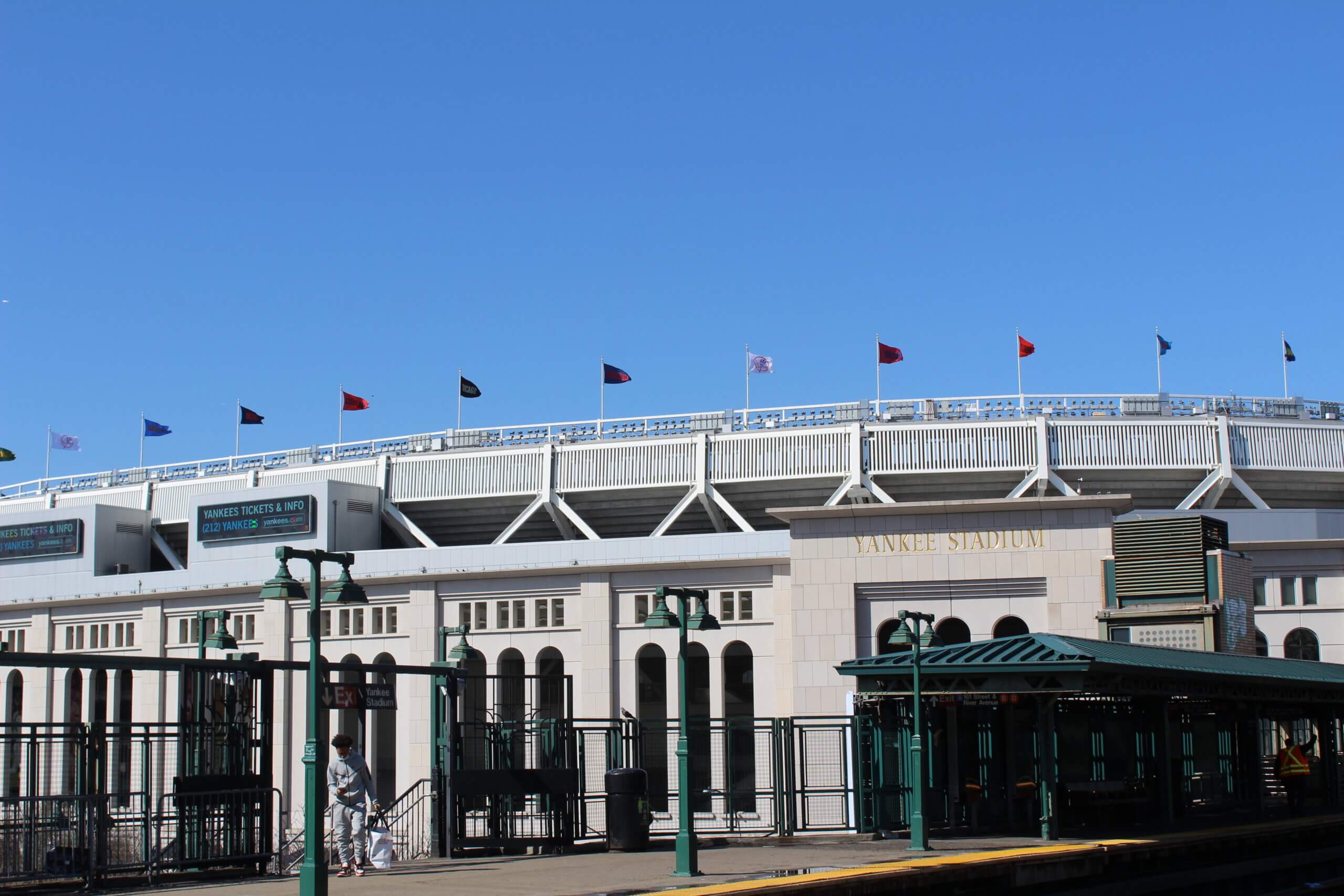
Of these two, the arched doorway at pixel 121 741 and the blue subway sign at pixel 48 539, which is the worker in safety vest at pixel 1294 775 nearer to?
the arched doorway at pixel 121 741

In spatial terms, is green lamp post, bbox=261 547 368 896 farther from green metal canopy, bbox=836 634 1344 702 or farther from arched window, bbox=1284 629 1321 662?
arched window, bbox=1284 629 1321 662

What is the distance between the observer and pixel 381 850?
21.7 m

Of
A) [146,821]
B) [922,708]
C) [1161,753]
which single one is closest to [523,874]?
[146,821]

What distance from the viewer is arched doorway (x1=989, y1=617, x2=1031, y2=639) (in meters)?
43.7

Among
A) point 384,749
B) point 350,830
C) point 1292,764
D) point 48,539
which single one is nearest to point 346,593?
point 350,830

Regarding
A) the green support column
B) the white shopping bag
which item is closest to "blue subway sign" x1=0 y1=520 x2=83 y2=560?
the white shopping bag

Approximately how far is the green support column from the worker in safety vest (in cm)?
865

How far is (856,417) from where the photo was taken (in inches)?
2544

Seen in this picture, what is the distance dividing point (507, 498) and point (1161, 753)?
138 ft

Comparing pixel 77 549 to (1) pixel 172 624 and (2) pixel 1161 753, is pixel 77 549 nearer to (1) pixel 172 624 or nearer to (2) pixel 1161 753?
(1) pixel 172 624

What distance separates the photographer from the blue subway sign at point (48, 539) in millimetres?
69688

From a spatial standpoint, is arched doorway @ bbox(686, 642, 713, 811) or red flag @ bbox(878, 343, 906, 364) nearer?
arched doorway @ bbox(686, 642, 713, 811)

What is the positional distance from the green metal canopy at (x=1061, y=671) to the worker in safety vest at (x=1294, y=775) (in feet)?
6.30

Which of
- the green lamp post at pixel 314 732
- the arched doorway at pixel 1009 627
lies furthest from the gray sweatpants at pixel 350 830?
the arched doorway at pixel 1009 627
